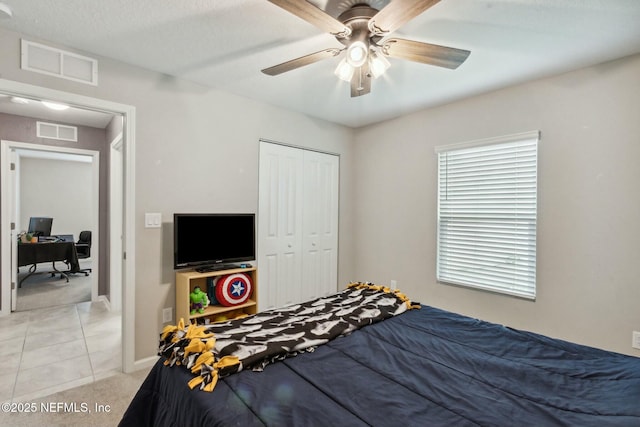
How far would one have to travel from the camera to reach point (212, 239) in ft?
9.45

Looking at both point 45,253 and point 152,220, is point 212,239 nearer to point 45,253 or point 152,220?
point 152,220

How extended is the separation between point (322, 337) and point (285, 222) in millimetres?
2108

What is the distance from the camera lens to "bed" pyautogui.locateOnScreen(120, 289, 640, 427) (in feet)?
3.62

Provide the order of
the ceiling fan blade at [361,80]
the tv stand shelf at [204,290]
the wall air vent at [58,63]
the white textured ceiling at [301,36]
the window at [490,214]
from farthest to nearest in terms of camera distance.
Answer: the window at [490,214] → the tv stand shelf at [204,290] → the wall air vent at [58,63] → the ceiling fan blade at [361,80] → the white textured ceiling at [301,36]

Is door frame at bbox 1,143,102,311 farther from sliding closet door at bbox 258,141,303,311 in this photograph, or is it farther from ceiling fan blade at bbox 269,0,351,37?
ceiling fan blade at bbox 269,0,351,37

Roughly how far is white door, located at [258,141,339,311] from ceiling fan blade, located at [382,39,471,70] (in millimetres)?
1960

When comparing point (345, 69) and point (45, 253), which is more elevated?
point (345, 69)

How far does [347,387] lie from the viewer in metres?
1.28

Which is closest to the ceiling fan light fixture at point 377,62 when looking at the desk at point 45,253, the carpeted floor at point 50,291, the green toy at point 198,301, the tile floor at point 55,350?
the green toy at point 198,301

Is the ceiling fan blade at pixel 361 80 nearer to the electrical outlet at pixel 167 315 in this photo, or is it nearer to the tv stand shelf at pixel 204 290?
the tv stand shelf at pixel 204 290

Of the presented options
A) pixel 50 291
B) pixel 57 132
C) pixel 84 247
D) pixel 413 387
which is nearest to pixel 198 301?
pixel 413 387

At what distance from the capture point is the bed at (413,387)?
110 cm

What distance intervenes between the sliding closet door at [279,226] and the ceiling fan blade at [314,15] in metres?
1.94

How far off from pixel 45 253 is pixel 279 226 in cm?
430
